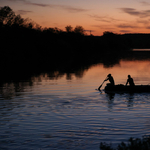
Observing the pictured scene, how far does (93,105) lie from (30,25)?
8411 centimetres

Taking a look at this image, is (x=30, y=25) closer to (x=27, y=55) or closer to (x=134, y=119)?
(x=27, y=55)

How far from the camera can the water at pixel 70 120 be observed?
12.6 meters

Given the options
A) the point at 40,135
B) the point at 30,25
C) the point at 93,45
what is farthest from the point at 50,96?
the point at 93,45

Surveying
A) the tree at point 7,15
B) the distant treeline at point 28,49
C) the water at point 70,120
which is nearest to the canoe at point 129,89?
the water at point 70,120

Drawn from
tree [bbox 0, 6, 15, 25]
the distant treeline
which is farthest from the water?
tree [bbox 0, 6, 15, 25]

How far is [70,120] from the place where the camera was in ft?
54.9

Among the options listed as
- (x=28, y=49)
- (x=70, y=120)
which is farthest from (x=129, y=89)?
(x=28, y=49)

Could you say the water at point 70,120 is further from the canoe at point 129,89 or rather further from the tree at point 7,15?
the tree at point 7,15

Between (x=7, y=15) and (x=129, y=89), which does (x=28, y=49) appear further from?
(x=129, y=89)

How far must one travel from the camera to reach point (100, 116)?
58.7 ft

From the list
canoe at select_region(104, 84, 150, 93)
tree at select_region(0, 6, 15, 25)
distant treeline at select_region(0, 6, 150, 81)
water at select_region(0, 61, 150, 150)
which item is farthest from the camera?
tree at select_region(0, 6, 15, 25)

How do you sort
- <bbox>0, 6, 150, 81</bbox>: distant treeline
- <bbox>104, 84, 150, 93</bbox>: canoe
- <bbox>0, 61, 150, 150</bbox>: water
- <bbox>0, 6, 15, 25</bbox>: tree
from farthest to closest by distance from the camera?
<bbox>0, 6, 15, 25</bbox>: tree
<bbox>0, 6, 150, 81</bbox>: distant treeline
<bbox>104, 84, 150, 93</bbox>: canoe
<bbox>0, 61, 150, 150</bbox>: water

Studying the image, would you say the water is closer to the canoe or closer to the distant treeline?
the canoe

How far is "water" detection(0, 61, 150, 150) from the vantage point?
41.2ft
